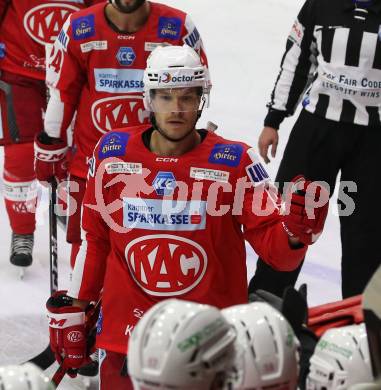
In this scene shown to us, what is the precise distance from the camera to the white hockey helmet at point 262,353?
5.47 ft

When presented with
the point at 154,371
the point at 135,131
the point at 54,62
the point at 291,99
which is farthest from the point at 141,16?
the point at 154,371

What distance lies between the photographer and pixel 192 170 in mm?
2777

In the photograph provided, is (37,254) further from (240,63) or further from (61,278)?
(240,63)

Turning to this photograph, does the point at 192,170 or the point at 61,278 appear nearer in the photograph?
the point at 192,170

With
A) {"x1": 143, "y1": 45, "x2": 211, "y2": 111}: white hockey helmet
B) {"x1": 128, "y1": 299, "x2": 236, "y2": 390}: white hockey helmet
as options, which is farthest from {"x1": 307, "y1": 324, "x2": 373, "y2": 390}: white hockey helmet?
{"x1": 143, "y1": 45, "x2": 211, "y2": 111}: white hockey helmet

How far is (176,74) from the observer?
2.91m

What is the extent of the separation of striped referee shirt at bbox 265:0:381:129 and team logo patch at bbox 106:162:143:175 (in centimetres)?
116

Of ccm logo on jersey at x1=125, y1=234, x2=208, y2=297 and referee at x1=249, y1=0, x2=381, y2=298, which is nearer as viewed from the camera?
ccm logo on jersey at x1=125, y1=234, x2=208, y2=297

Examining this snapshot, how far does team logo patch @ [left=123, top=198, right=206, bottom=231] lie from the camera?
2.78 metres

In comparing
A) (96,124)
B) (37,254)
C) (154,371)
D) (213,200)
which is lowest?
(37,254)

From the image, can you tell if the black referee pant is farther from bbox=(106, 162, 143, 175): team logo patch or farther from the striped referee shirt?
bbox=(106, 162, 143, 175): team logo patch

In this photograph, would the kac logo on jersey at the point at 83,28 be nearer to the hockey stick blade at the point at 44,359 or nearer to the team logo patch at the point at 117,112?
the team logo patch at the point at 117,112

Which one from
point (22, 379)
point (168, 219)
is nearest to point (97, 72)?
point (168, 219)

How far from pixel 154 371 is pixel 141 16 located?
7.88ft
